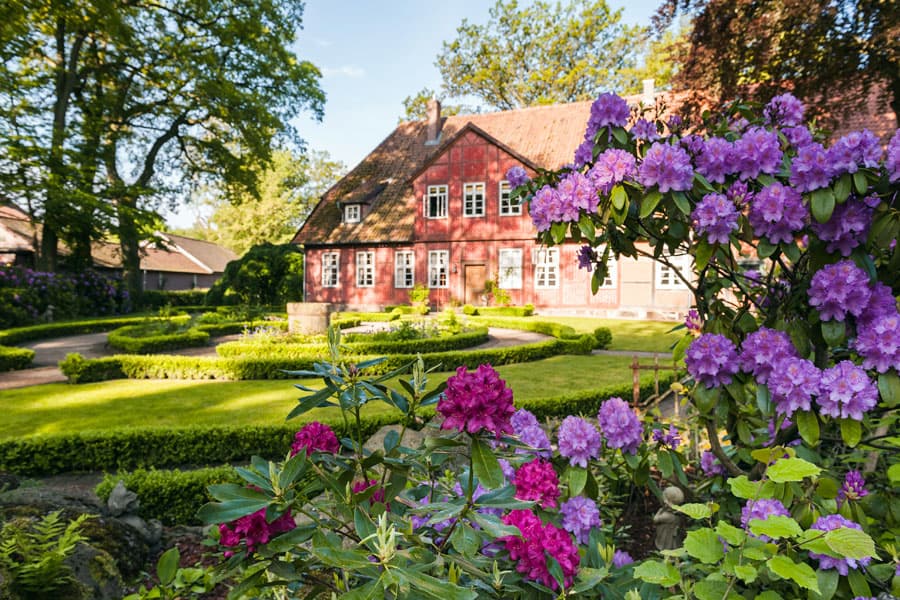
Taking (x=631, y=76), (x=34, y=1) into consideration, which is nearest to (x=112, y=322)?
(x=34, y=1)

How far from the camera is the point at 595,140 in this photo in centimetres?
273

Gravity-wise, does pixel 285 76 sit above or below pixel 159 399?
above

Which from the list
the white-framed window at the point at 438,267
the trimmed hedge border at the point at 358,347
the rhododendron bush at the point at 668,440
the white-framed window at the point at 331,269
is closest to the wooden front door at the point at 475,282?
the white-framed window at the point at 438,267

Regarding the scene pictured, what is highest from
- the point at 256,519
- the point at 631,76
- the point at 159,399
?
the point at 631,76

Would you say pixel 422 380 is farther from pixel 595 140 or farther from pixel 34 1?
pixel 34 1

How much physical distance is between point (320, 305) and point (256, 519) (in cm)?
1357

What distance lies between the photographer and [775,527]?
5.00ft

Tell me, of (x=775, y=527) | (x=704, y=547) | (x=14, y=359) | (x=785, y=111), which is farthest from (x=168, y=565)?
(x=14, y=359)

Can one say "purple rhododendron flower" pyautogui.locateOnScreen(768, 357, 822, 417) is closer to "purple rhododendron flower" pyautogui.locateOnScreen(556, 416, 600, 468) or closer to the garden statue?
"purple rhododendron flower" pyautogui.locateOnScreen(556, 416, 600, 468)

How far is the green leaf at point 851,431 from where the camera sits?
1871mm

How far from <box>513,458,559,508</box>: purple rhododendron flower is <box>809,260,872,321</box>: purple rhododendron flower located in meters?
1.32

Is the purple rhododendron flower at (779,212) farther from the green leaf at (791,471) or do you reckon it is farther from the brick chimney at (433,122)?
the brick chimney at (433,122)

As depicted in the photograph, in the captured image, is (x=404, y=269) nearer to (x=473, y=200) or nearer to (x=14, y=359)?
(x=473, y=200)

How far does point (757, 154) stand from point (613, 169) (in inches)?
24.7
